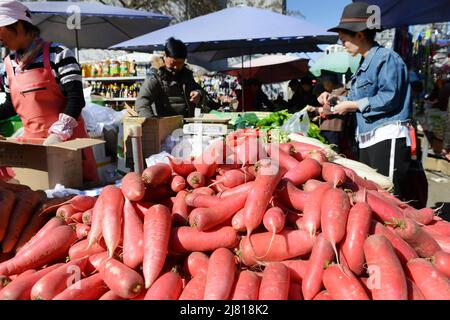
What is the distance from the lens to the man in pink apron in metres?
2.52

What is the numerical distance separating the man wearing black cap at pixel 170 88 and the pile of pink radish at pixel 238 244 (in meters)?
2.52

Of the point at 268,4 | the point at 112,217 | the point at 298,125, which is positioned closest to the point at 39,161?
the point at 112,217

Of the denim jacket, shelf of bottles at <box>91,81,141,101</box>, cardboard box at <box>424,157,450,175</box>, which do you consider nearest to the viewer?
the denim jacket

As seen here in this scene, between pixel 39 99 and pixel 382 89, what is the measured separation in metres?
2.41

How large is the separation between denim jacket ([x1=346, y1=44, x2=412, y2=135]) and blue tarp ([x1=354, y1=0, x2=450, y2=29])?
2.39 metres

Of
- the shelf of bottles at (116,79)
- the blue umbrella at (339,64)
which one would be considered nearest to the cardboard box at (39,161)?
the blue umbrella at (339,64)

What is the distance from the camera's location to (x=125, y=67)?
882 centimetres

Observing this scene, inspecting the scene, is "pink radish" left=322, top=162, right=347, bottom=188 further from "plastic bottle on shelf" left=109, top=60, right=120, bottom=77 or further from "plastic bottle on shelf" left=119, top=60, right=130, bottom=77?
"plastic bottle on shelf" left=109, top=60, right=120, bottom=77

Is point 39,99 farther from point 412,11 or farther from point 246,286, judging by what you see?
point 412,11

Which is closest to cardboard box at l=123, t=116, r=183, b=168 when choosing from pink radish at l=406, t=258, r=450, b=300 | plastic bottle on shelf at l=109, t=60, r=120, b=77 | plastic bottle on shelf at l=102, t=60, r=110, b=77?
pink radish at l=406, t=258, r=450, b=300

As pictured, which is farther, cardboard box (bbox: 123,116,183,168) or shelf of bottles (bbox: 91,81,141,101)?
shelf of bottles (bbox: 91,81,141,101)

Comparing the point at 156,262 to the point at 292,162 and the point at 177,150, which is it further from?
the point at 177,150

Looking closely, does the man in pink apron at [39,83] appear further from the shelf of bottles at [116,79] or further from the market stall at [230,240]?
the shelf of bottles at [116,79]

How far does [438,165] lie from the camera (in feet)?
22.2
